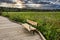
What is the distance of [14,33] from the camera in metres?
6.52

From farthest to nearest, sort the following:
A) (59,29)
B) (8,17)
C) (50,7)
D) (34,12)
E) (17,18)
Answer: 1. (50,7)
2. (34,12)
3. (8,17)
4. (17,18)
5. (59,29)

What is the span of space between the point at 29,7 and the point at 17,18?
2485 mm

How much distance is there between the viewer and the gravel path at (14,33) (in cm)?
621

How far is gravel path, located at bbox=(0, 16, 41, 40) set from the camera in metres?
6.21

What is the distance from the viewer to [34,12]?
1023 cm

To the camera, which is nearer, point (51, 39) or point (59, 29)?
point (51, 39)

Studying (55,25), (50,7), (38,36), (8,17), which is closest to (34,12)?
(50,7)

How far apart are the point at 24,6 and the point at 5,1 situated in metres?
1.01

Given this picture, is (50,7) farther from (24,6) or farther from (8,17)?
(8,17)

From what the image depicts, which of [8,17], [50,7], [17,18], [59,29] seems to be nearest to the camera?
[59,29]

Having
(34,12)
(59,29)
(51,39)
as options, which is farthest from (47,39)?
(34,12)

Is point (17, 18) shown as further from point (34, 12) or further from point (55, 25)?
point (34, 12)

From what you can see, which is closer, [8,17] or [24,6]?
[8,17]

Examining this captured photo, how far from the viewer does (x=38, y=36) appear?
6.59m
